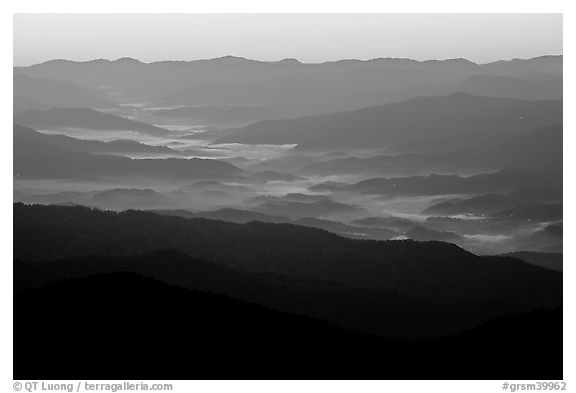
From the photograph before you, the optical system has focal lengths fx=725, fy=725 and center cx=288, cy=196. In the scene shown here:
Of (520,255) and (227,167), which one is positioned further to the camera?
(227,167)

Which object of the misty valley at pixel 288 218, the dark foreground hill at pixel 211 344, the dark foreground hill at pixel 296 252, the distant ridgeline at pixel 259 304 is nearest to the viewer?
the dark foreground hill at pixel 211 344

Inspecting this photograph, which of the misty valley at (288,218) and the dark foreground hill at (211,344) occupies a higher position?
the misty valley at (288,218)

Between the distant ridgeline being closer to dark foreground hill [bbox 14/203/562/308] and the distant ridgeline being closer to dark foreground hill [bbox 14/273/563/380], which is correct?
dark foreground hill [bbox 14/273/563/380]

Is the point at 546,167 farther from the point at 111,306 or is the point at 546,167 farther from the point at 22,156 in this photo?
the point at 111,306

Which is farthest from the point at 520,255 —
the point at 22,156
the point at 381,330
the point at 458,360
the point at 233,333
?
the point at 22,156

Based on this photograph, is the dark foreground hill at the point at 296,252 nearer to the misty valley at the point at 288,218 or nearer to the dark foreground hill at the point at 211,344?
the misty valley at the point at 288,218

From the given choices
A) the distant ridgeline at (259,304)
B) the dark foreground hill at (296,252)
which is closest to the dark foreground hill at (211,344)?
the distant ridgeline at (259,304)
